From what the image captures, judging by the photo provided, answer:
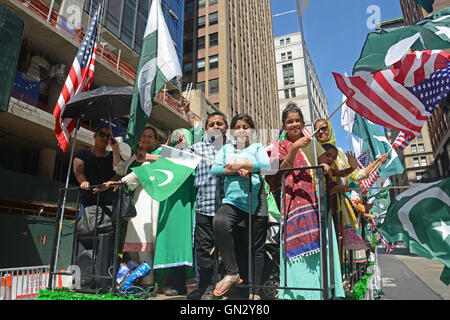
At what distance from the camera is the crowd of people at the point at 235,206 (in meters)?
2.71

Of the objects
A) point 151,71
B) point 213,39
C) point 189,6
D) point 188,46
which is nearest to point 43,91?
point 151,71

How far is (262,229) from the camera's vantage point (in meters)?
3.08

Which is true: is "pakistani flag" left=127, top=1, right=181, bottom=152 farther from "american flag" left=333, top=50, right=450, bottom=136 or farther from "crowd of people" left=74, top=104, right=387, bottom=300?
"american flag" left=333, top=50, right=450, bottom=136

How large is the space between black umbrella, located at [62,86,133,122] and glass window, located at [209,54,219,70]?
3450 cm

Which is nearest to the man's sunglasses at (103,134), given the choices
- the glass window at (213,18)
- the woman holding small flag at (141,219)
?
the woman holding small flag at (141,219)

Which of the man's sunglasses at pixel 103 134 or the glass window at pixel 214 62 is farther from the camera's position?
the glass window at pixel 214 62

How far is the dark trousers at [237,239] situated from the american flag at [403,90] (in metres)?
1.68

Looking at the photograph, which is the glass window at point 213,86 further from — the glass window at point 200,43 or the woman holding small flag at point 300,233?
the woman holding small flag at point 300,233

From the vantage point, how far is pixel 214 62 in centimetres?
3809

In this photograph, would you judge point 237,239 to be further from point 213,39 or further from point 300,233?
point 213,39

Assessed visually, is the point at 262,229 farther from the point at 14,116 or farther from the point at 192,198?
the point at 14,116

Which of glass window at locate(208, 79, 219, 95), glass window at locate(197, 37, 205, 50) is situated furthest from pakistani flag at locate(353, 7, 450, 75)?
glass window at locate(197, 37, 205, 50)

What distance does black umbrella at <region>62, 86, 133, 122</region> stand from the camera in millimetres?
4246

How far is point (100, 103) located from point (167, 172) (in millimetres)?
1998
